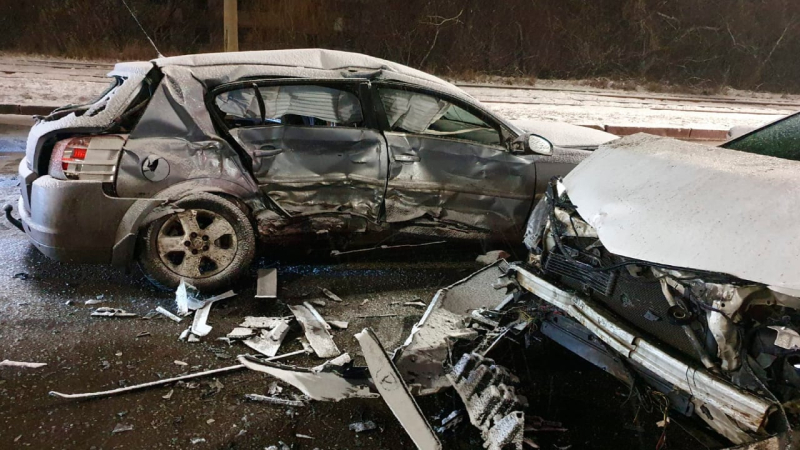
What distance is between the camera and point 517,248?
4.79 metres

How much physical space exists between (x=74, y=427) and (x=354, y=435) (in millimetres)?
1364

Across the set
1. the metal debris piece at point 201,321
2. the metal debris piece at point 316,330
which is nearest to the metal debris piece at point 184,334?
the metal debris piece at point 201,321

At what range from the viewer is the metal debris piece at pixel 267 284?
4.00 meters

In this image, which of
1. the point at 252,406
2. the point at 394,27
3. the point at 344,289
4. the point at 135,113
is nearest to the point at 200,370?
the point at 252,406

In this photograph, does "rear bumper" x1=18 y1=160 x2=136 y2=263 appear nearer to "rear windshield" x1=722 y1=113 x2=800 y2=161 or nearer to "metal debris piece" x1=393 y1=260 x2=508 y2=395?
"metal debris piece" x1=393 y1=260 x2=508 y2=395

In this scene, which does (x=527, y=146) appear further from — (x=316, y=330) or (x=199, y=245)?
(x=199, y=245)

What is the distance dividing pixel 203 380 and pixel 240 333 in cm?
50

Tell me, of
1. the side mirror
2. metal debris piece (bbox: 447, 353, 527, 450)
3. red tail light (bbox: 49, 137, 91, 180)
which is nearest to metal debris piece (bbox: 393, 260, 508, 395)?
metal debris piece (bbox: 447, 353, 527, 450)

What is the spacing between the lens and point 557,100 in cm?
→ 1365

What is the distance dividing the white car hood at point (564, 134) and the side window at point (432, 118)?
571 millimetres

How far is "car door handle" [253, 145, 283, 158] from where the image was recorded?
12.8 feet

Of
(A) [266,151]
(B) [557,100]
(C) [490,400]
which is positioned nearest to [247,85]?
(A) [266,151]

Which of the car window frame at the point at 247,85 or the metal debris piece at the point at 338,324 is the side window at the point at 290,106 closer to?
the car window frame at the point at 247,85

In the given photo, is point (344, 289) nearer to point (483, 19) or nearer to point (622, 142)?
point (622, 142)
